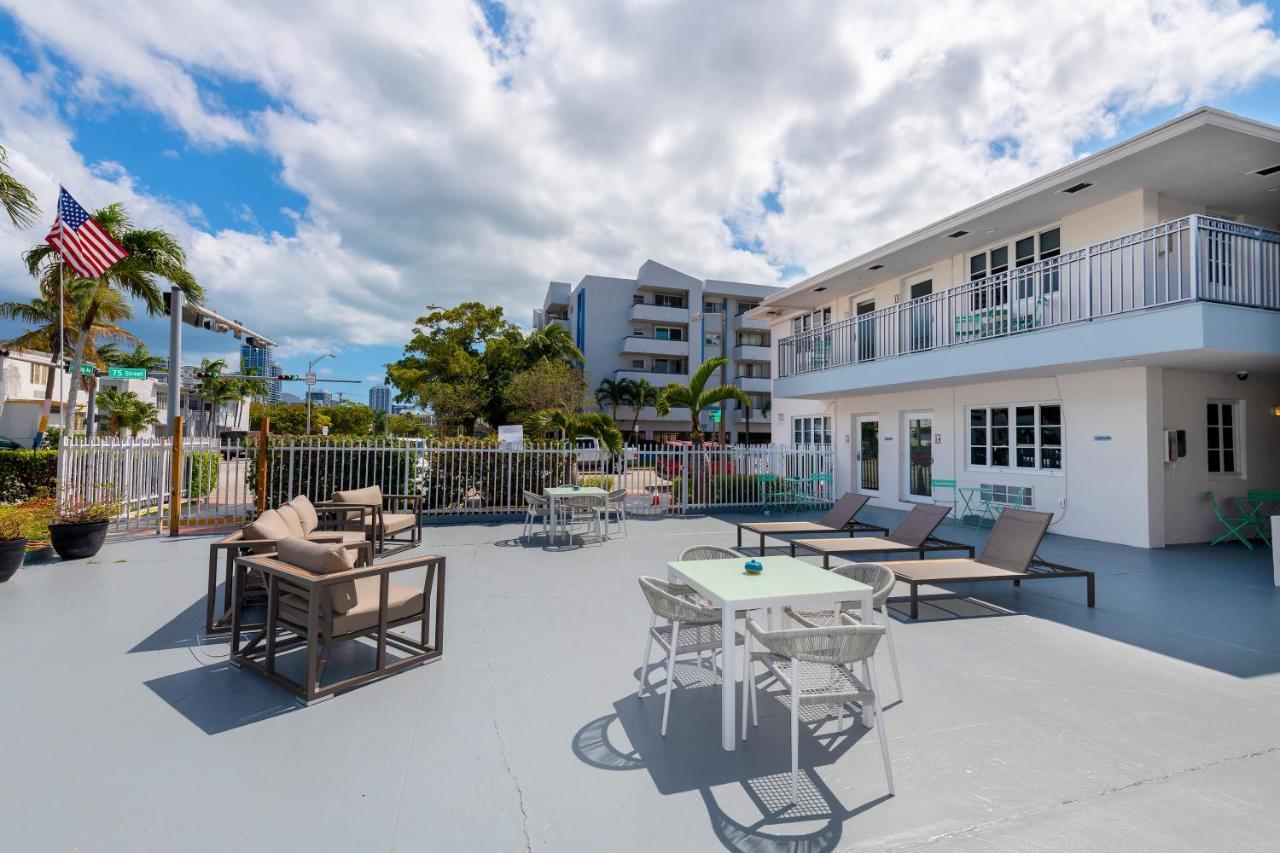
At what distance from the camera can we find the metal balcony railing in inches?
334

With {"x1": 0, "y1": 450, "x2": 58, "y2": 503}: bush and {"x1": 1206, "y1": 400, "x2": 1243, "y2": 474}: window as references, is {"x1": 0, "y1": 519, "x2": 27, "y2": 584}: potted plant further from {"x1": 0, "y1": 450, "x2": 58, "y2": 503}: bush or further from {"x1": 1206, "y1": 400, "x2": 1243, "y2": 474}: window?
{"x1": 1206, "y1": 400, "x2": 1243, "y2": 474}: window

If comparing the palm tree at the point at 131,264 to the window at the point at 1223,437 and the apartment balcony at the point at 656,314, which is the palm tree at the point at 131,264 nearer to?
the window at the point at 1223,437

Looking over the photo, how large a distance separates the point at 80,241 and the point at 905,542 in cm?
1514

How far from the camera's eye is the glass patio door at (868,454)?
15969mm

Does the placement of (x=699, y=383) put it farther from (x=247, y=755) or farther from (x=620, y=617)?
(x=247, y=755)

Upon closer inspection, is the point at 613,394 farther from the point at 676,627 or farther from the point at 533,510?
the point at 676,627

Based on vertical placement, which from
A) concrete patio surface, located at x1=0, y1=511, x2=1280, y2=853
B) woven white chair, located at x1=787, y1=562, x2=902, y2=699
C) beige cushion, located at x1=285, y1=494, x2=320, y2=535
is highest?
beige cushion, located at x1=285, y1=494, x2=320, y2=535

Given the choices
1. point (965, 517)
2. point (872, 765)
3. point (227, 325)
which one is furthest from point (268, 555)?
point (965, 517)

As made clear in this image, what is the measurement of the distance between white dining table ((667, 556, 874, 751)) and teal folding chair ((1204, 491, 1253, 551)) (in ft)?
32.7

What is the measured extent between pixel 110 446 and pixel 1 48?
5845mm

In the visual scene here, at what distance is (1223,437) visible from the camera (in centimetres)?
1057

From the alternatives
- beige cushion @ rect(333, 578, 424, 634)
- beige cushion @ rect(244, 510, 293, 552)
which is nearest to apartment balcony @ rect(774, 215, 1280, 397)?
beige cushion @ rect(333, 578, 424, 634)

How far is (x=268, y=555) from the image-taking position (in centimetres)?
497

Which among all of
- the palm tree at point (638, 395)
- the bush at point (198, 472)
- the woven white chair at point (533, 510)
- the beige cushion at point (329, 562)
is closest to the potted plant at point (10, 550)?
the bush at point (198, 472)
